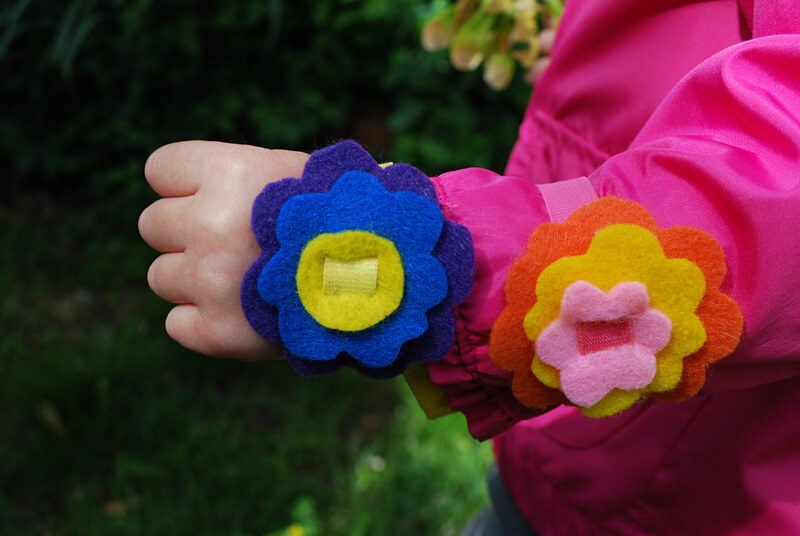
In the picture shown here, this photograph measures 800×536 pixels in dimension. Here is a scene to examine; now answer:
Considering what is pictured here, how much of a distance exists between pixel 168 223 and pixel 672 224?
0.47 metres

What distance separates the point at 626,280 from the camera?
61 cm

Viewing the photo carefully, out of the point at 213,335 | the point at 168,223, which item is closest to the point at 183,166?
the point at 168,223

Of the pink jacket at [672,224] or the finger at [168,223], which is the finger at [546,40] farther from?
the finger at [168,223]

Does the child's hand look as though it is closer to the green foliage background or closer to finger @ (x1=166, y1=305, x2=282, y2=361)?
finger @ (x1=166, y1=305, x2=282, y2=361)

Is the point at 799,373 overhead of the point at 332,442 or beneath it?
overhead

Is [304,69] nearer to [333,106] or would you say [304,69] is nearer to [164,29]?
[333,106]

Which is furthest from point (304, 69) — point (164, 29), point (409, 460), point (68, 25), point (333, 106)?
point (409, 460)

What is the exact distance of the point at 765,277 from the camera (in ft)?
1.91

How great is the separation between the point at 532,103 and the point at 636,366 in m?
0.57

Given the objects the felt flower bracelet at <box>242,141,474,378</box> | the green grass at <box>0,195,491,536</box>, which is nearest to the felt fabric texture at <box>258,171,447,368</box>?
the felt flower bracelet at <box>242,141,474,378</box>

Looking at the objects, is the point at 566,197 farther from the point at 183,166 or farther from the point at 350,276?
the point at 183,166

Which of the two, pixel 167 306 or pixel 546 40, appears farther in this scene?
pixel 167 306

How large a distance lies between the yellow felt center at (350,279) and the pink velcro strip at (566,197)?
17cm

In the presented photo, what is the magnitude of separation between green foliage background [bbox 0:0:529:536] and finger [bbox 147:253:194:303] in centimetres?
113
